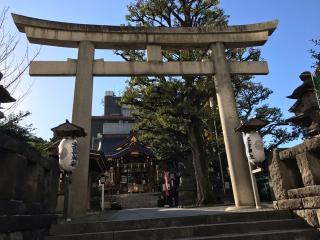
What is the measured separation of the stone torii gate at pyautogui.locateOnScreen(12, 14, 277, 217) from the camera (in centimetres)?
961

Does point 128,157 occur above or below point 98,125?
below

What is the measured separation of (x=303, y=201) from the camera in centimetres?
630

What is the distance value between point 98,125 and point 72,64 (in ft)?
127

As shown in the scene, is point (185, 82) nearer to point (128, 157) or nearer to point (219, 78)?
point (219, 78)

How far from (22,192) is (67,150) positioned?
2712mm

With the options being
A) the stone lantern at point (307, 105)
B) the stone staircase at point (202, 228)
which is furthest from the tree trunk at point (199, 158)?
the stone staircase at point (202, 228)

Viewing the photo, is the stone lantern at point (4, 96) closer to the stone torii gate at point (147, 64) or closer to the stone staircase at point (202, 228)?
the stone torii gate at point (147, 64)

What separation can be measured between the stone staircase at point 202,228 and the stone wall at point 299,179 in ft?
0.90

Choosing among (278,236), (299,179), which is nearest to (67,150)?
(278,236)

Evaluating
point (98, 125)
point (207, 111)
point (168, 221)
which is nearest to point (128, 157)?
point (207, 111)

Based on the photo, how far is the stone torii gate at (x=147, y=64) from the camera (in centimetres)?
961

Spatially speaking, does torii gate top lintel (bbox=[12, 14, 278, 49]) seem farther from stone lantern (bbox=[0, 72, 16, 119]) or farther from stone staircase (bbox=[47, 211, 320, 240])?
stone staircase (bbox=[47, 211, 320, 240])

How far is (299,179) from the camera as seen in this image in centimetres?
691

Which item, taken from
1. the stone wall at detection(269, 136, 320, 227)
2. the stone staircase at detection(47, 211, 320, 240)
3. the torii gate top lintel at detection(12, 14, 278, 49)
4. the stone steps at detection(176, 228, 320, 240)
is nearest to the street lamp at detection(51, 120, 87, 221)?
the stone staircase at detection(47, 211, 320, 240)
